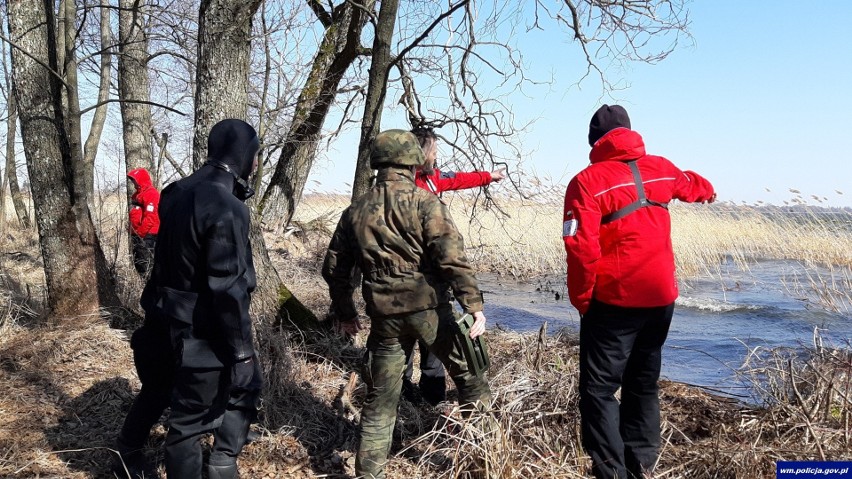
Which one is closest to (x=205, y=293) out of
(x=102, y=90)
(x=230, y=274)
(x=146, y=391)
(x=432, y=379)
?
(x=230, y=274)

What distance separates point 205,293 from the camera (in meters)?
2.75

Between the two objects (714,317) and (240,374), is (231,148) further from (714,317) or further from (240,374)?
(714,317)

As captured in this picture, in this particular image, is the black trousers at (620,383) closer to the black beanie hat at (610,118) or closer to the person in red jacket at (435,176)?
the black beanie hat at (610,118)

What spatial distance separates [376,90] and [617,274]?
316 centimetres

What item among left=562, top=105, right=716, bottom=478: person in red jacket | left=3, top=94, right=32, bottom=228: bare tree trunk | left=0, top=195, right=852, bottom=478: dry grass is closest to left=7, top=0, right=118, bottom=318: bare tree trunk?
left=0, top=195, right=852, bottom=478: dry grass

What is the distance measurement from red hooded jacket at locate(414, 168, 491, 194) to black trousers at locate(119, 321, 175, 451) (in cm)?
198

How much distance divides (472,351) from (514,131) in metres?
3.79

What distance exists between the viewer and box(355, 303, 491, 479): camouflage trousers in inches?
125

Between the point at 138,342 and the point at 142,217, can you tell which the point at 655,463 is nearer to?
the point at 138,342

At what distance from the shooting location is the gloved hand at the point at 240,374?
2.77 m

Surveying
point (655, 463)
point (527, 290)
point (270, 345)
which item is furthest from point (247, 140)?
point (527, 290)

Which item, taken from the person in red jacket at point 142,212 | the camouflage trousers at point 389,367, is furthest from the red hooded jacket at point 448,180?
the person in red jacket at point 142,212

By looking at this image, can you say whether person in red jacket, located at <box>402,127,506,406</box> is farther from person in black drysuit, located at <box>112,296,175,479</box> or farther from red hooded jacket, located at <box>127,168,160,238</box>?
red hooded jacket, located at <box>127,168,160,238</box>

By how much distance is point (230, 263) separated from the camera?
8.77 ft
